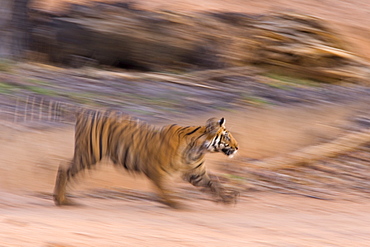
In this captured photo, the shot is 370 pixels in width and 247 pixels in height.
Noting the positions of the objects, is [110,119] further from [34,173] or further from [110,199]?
[34,173]

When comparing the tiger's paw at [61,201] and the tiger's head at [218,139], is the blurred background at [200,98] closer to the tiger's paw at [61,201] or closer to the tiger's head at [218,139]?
the tiger's paw at [61,201]

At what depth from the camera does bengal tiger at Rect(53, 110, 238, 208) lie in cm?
689

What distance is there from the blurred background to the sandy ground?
3cm

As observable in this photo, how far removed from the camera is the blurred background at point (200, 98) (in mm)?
7609

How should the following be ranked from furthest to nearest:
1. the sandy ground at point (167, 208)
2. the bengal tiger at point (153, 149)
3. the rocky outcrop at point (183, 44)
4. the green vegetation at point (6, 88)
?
the rocky outcrop at point (183, 44)
the green vegetation at point (6, 88)
the bengal tiger at point (153, 149)
the sandy ground at point (167, 208)

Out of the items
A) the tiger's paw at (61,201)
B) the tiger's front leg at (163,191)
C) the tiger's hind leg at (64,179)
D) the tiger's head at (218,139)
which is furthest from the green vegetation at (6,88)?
the tiger's head at (218,139)

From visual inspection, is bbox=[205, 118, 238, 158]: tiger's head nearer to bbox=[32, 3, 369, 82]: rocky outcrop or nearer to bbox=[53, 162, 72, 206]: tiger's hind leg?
bbox=[53, 162, 72, 206]: tiger's hind leg

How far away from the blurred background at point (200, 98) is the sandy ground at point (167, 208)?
0.10ft

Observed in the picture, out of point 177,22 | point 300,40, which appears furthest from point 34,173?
point 300,40

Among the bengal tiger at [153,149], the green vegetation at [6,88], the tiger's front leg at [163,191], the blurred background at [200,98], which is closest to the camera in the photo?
the tiger's front leg at [163,191]

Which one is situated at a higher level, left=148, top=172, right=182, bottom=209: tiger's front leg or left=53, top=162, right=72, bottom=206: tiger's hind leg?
left=148, top=172, right=182, bottom=209: tiger's front leg

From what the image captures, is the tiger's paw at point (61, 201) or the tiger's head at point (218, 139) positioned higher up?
the tiger's head at point (218, 139)

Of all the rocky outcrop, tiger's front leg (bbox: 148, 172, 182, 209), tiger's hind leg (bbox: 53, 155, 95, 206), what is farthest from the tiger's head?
the rocky outcrop

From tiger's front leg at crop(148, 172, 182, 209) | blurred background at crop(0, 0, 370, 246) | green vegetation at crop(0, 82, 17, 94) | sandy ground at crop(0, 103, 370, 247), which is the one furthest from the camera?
green vegetation at crop(0, 82, 17, 94)
